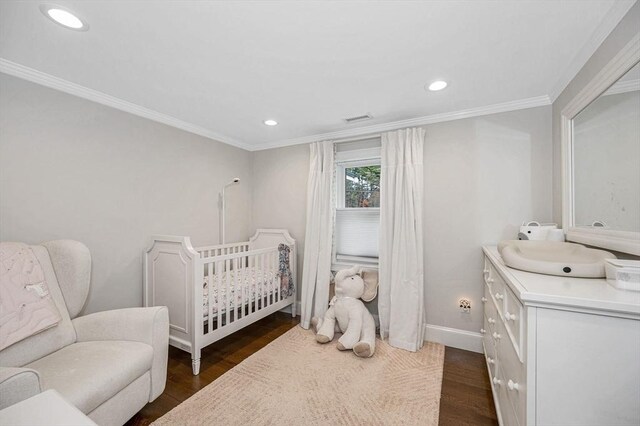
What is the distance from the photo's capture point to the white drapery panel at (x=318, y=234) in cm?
292

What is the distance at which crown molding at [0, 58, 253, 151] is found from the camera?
1.74m

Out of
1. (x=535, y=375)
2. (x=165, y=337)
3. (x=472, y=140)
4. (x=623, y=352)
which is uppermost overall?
(x=472, y=140)

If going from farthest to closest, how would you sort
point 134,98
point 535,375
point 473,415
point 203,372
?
point 134,98, point 203,372, point 473,415, point 535,375

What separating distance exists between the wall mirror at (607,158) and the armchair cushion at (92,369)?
2553mm

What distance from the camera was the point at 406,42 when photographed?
1477 millimetres

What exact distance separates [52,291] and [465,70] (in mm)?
3114

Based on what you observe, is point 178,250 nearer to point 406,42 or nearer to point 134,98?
point 134,98

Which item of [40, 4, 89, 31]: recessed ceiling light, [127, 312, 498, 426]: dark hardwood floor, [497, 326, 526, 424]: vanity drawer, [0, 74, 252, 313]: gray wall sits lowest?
[127, 312, 498, 426]: dark hardwood floor

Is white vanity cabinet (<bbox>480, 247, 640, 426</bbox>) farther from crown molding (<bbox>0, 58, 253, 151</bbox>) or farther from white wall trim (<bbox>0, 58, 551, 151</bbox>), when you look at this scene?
crown molding (<bbox>0, 58, 253, 151</bbox>)

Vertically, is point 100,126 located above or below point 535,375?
above

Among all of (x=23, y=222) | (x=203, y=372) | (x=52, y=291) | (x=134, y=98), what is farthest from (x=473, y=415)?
(x=134, y=98)

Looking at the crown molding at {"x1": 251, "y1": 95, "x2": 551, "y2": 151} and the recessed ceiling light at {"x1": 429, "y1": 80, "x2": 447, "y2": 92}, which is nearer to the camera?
the recessed ceiling light at {"x1": 429, "y1": 80, "x2": 447, "y2": 92}

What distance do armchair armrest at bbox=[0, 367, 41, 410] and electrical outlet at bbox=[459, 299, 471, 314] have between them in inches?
111

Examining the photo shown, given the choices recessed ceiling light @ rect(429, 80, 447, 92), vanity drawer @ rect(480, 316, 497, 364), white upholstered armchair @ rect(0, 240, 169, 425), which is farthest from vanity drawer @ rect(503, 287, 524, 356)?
white upholstered armchair @ rect(0, 240, 169, 425)
